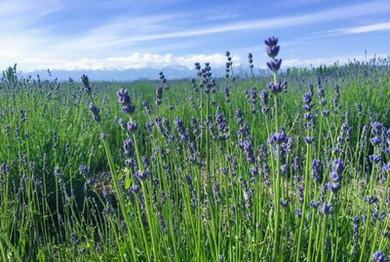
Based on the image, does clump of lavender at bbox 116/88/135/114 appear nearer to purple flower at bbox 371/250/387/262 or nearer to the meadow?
the meadow

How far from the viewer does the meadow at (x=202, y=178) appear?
1.81 metres

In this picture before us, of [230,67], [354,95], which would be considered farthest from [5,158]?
[354,95]

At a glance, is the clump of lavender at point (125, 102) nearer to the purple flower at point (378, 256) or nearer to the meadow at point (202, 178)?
the meadow at point (202, 178)

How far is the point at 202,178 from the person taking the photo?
4766mm

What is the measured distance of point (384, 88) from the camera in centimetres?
736

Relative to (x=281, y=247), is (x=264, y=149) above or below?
above

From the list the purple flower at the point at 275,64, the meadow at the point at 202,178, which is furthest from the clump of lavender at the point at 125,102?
the purple flower at the point at 275,64

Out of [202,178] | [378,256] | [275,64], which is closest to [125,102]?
[275,64]

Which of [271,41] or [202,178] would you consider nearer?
[271,41]

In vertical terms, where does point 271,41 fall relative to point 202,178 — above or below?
above

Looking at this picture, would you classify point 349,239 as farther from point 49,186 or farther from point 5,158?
point 5,158

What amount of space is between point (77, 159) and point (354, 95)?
423 cm

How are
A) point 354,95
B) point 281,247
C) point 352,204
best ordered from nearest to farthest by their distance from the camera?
1. point 281,247
2. point 352,204
3. point 354,95

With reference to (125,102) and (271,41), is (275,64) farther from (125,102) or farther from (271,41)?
(125,102)
